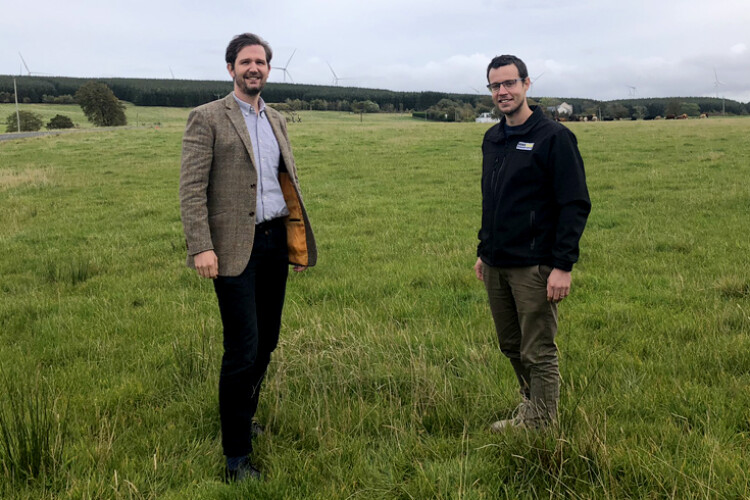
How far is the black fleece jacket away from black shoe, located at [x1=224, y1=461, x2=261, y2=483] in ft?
6.49

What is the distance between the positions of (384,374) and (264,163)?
1963mm

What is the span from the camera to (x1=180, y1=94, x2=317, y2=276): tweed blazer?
3.24m

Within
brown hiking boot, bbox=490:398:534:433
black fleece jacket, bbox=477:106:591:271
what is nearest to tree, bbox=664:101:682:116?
black fleece jacket, bbox=477:106:591:271

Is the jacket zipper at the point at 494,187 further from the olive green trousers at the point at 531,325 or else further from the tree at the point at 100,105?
the tree at the point at 100,105

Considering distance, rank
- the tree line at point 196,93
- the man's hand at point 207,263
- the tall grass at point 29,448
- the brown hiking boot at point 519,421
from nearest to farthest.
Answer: the tall grass at point 29,448, the man's hand at point 207,263, the brown hiking boot at point 519,421, the tree line at point 196,93

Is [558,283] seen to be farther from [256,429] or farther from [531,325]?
[256,429]

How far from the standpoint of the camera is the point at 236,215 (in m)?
3.34

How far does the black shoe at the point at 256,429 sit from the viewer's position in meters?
3.75

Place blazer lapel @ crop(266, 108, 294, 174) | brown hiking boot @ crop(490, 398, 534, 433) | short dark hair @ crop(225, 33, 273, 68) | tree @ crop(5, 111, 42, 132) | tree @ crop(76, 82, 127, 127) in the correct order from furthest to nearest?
1. tree @ crop(76, 82, 127, 127)
2. tree @ crop(5, 111, 42, 132)
3. blazer lapel @ crop(266, 108, 294, 174)
4. brown hiking boot @ crop(490, 398, 534, 433)
5. short dark hair @ crop(225, 33, 273, 68)

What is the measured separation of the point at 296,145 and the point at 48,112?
306 feet

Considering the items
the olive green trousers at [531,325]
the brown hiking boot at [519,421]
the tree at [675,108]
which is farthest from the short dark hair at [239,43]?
the tree at [675,108]

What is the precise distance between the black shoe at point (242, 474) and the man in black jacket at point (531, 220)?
62.4 inches

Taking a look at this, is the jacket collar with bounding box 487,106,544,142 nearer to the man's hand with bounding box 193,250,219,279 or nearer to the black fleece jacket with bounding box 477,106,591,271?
the black fleece jacket with bounding box 477,106,591,271

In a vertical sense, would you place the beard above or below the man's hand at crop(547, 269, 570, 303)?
above
